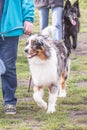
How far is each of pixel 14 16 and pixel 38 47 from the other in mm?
513

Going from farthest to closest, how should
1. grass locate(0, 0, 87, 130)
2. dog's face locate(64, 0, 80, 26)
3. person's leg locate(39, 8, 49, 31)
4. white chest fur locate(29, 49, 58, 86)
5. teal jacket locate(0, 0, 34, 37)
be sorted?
person's leg locate(39, 8, 49, 31), dog's face locate(64, 0, 80, 26), white chest fur locate(29, 49, 58, 86), teal jacket locate(0, 0, 34, 37), grass locate(0, 0, 87, 130)

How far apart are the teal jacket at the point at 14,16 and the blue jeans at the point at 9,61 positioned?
4.8 inches

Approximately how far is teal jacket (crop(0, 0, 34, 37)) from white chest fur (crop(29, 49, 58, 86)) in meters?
0.50

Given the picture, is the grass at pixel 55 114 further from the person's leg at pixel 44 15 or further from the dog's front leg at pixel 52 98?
the person's leg at pixel 44 15

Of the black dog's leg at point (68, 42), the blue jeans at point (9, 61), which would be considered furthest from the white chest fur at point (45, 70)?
the black dog's leg at point (68, 42)

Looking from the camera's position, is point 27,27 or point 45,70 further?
point 45,70

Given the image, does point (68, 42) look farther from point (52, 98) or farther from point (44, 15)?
point (52, 98)

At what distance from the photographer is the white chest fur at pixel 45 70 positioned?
7094 millimetres

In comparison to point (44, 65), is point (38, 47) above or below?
above

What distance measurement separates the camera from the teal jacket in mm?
6824

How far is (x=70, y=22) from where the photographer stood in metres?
9.30

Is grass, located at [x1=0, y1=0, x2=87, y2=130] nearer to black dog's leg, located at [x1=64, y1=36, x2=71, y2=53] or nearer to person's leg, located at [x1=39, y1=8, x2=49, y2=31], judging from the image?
black dog's leg, located at [x1=64, y1=36, x2=71, y2=53]

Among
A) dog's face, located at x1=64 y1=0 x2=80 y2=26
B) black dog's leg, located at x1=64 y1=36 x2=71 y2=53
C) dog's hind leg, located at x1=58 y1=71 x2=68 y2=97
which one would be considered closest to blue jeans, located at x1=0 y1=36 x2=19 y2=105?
dog's hind leg, located at x1=58 y1=71 x2=68 y2=97

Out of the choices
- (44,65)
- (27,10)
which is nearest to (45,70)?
(44,65)
